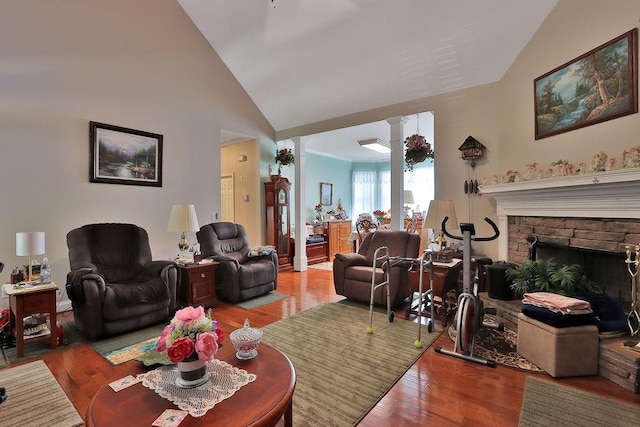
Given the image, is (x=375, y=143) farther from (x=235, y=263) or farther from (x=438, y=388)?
(x=438, y=388)

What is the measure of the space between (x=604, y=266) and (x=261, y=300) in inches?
145

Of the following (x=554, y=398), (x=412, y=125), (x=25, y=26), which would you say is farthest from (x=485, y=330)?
(x=25, y=26)

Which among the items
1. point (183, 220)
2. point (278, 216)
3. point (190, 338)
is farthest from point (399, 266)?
point (278, 216)

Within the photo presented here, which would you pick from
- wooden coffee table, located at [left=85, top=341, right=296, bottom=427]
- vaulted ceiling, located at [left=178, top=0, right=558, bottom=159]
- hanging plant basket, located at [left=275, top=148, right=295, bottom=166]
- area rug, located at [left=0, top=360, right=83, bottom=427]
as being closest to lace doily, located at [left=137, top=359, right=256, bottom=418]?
wooden coffee table, located at [left=85, top=341, right=296, bottom=427]

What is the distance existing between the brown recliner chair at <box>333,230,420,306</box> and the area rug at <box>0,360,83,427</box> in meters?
2.79

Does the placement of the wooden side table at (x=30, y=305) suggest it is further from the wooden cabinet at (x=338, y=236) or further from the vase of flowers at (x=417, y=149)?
the wooden cabinet at (x=338, y=236)

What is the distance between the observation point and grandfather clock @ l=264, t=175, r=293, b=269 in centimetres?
600

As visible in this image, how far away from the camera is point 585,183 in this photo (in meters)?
2.62

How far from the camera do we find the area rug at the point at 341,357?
192cm

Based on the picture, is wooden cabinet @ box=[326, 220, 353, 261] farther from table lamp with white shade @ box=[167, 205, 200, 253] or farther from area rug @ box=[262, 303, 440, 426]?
table lamp with white shade @ box=[167, 205, 200, 253]

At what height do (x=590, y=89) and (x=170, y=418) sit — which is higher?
(x=590, y=89)

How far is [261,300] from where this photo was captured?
13.6ft

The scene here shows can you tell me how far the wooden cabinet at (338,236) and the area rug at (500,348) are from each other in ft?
Answer: 14.0

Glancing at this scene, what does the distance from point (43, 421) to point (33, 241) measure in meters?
1.68
